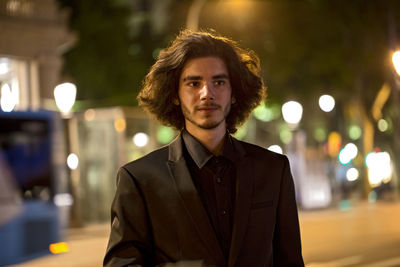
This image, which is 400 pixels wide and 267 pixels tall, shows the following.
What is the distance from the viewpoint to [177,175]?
2.69 meters

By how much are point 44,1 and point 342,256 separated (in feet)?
40.2

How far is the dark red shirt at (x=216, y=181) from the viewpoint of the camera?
2.68 meters

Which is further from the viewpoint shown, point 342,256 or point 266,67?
point 266,67

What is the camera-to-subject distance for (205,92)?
109 inches

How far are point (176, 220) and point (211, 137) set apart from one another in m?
0.35

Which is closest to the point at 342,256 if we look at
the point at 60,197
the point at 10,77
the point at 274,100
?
the point at 60,197

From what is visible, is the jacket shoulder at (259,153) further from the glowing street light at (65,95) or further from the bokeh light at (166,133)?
the bokeh light at (166,133)

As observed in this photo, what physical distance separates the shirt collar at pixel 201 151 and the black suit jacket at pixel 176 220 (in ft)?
0.13

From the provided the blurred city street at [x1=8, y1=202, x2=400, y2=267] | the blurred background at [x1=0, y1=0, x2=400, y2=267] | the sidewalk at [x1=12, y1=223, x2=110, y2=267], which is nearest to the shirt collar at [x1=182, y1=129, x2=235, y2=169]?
the blurred background at [x1=0, y1=0, x2=400, y2=267]

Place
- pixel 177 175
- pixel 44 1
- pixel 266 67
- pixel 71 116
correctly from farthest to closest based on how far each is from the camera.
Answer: pixel 266 67
pixel 44 1
pixel 71 116
pixel 177 175

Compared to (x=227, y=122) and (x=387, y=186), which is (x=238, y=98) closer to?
(x=227, y=122)

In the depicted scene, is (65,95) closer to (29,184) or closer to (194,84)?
(29,184)

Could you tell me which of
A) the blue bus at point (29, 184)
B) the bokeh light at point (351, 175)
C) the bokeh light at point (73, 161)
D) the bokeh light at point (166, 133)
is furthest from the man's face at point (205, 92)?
the bokeh light at point (351, 175)

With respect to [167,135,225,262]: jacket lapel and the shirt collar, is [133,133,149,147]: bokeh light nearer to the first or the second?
the shirt collar
